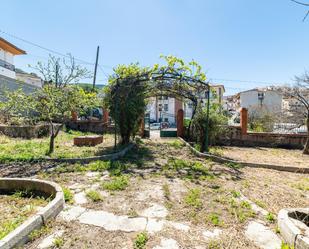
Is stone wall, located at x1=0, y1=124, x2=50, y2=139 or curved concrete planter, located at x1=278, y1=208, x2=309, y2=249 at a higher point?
stone wall, located at x1=0, y1=124, x2=50, y2=139

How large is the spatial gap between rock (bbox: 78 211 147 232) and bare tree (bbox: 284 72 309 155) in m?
8.65

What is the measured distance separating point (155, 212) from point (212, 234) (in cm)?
89

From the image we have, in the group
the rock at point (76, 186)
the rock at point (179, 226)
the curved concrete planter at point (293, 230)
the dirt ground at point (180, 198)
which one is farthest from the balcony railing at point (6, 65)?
the curved concrete planter at point (293, 230)

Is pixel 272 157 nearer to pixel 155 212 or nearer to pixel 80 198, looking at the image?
pixel 155 212

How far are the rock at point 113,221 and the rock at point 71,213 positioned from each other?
0.31 ft

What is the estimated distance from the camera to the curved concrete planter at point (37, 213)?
2.26m

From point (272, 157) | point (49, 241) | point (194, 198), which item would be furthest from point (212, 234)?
point (272, 157)

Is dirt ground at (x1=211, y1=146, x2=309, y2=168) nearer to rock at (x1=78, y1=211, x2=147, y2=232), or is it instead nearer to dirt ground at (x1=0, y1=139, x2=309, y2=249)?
dirt ground at (x1=0, y1=139, x2=309, y2=249)

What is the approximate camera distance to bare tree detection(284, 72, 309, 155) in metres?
8.92

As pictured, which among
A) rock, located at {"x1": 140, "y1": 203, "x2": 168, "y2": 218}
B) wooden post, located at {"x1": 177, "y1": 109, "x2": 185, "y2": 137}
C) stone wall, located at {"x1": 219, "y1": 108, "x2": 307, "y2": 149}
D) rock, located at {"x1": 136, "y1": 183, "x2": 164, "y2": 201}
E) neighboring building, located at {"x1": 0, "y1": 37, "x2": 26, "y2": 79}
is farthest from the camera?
neighboring building, located at {"x1": 0, "y1": 37, "x2": 26, "y2": 79}

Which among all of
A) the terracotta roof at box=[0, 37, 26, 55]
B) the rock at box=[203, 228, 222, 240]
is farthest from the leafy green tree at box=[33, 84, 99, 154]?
the terracotta roof at box=[0, 37, 26, 55]

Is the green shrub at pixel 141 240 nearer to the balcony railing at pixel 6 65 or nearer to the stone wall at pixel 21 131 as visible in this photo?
the stone wall at pixel 21 131

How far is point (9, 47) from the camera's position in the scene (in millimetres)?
22141

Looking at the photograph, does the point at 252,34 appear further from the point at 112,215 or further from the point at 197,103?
the point at 112,215
